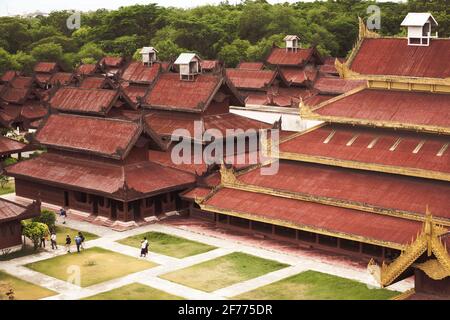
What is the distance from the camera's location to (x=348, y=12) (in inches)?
6491

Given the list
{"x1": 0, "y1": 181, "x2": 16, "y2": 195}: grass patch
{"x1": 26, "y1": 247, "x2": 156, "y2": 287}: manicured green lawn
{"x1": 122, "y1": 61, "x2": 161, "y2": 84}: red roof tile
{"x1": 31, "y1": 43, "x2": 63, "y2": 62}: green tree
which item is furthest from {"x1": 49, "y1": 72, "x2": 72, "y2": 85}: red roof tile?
{"x1": 26, "y1": 247, "x2": 156, "y2": 287}: manicured green lawn

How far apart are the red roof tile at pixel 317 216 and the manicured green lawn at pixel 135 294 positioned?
1005 centimetres

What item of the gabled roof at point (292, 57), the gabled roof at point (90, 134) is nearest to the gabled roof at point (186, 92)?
the gabled roof at point (90, 134)

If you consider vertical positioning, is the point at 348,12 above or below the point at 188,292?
above

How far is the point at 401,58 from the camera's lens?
46.8 meters

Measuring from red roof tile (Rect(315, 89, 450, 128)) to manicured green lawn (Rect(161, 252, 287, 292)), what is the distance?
414 inches

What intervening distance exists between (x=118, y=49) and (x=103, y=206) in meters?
98.3

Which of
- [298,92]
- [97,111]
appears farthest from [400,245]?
[298,92]

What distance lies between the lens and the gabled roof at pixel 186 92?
198 ft

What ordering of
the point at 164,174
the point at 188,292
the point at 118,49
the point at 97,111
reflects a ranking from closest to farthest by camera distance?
the point at 188,292
the point at 164,174
the point at 97,111
the point at 118,49

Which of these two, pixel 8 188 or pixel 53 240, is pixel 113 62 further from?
pixel 53 240

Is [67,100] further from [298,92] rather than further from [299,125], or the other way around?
[298,92]

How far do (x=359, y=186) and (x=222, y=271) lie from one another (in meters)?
9.72

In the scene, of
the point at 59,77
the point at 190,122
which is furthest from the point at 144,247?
the point at 59,77
